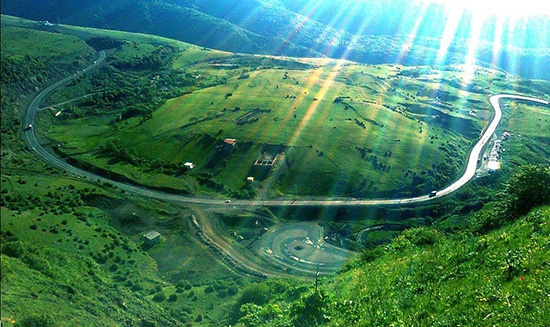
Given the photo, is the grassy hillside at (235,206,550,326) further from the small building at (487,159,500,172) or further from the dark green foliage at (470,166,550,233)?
the small building at (487,159,500,172)

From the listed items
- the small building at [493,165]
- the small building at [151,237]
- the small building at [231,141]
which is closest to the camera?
the small building at [151,237]

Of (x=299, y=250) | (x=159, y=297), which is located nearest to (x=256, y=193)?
(x=299, y=250)

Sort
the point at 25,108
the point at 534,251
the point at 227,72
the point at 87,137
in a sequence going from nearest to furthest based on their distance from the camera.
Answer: the point at 534,251, the point at 25,108, the point at 87,137, the point at 227,72

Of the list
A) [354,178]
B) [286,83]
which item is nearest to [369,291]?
[354,178]

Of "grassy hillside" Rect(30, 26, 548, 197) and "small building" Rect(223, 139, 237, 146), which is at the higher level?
"small building" Rect(223, 139, 237, 146)

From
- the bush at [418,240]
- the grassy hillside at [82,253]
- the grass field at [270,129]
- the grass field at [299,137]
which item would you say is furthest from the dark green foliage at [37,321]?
the grass field at [299,137]

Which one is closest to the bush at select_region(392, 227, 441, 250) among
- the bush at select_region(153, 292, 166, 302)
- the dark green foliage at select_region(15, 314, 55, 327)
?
the dark green foliage at select_region(15, 314, 55, 327)

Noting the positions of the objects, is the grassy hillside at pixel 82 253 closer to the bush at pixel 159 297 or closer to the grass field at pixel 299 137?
the bush at pixel 159 297

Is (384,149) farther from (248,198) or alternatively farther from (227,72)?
(227,72)
